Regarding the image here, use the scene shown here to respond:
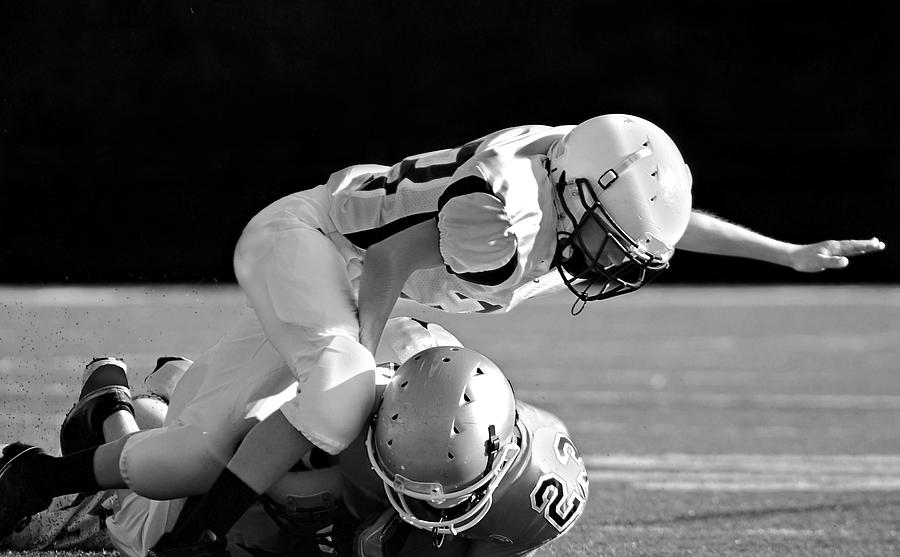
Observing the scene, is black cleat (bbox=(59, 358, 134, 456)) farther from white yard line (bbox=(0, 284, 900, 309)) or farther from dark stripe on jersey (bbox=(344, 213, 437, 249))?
white yard line (bbox=(0, 284, 900, 309))

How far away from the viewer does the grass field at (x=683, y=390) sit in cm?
353

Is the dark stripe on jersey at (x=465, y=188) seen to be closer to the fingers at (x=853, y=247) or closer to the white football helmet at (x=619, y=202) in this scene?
the white football helmet at (x=619, y=202)

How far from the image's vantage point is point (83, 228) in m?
10.7

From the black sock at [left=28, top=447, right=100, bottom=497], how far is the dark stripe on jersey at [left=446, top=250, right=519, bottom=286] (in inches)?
36.5

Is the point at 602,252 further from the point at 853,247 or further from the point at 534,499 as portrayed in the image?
the point at 853,247

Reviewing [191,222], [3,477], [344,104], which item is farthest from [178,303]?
[3,477]

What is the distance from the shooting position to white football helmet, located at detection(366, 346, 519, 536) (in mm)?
2395

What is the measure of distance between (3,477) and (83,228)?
8.37 m

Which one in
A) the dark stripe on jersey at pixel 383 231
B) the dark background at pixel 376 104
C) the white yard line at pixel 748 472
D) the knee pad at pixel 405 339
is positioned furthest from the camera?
the dark background at pixel 376 104

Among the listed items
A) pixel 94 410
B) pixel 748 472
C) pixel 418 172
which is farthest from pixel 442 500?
pixel 748 472

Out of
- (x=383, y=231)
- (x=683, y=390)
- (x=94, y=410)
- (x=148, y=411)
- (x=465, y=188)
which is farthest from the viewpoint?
(x=683, y=390)

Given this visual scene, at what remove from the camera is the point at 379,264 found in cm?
261

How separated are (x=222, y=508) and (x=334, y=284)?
556 millimetres

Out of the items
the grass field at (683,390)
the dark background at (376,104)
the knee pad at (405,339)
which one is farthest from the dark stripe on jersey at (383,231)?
the dark background at (376,104)
